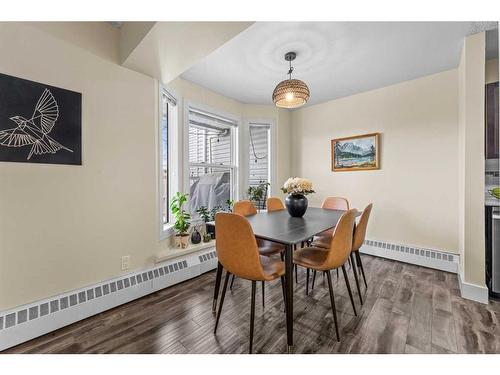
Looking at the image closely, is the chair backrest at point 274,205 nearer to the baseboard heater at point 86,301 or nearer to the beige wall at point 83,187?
the baseboard heater at point 86,301

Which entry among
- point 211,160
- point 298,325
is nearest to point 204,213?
point 211,160

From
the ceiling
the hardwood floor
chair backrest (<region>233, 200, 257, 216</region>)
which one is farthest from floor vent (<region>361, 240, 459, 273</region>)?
the ceiling

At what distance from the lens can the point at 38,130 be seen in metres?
1.58

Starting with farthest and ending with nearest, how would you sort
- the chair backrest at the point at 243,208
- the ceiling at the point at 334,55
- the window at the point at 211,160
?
the window at the point at 211,160 < the chair backrest at the point at 243,208 < the ceiling at the point at 334,55

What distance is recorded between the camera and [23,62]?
1528 mm

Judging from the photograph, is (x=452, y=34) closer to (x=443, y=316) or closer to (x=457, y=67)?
(x=457, y=67)

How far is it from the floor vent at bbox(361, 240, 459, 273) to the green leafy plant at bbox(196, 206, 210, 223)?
2.48 m

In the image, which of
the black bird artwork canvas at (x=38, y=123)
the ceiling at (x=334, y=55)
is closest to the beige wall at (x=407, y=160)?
the ceiling at (x=334, y=55)

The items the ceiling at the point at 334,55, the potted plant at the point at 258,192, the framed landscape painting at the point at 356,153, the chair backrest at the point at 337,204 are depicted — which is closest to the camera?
the ceiling at the point at 334,55

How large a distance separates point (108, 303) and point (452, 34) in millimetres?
4020

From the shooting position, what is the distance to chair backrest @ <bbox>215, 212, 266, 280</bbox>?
1.40 m

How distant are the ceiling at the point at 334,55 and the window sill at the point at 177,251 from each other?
7.19 feet

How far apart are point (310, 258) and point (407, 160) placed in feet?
7.63

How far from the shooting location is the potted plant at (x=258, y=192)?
371 cm
